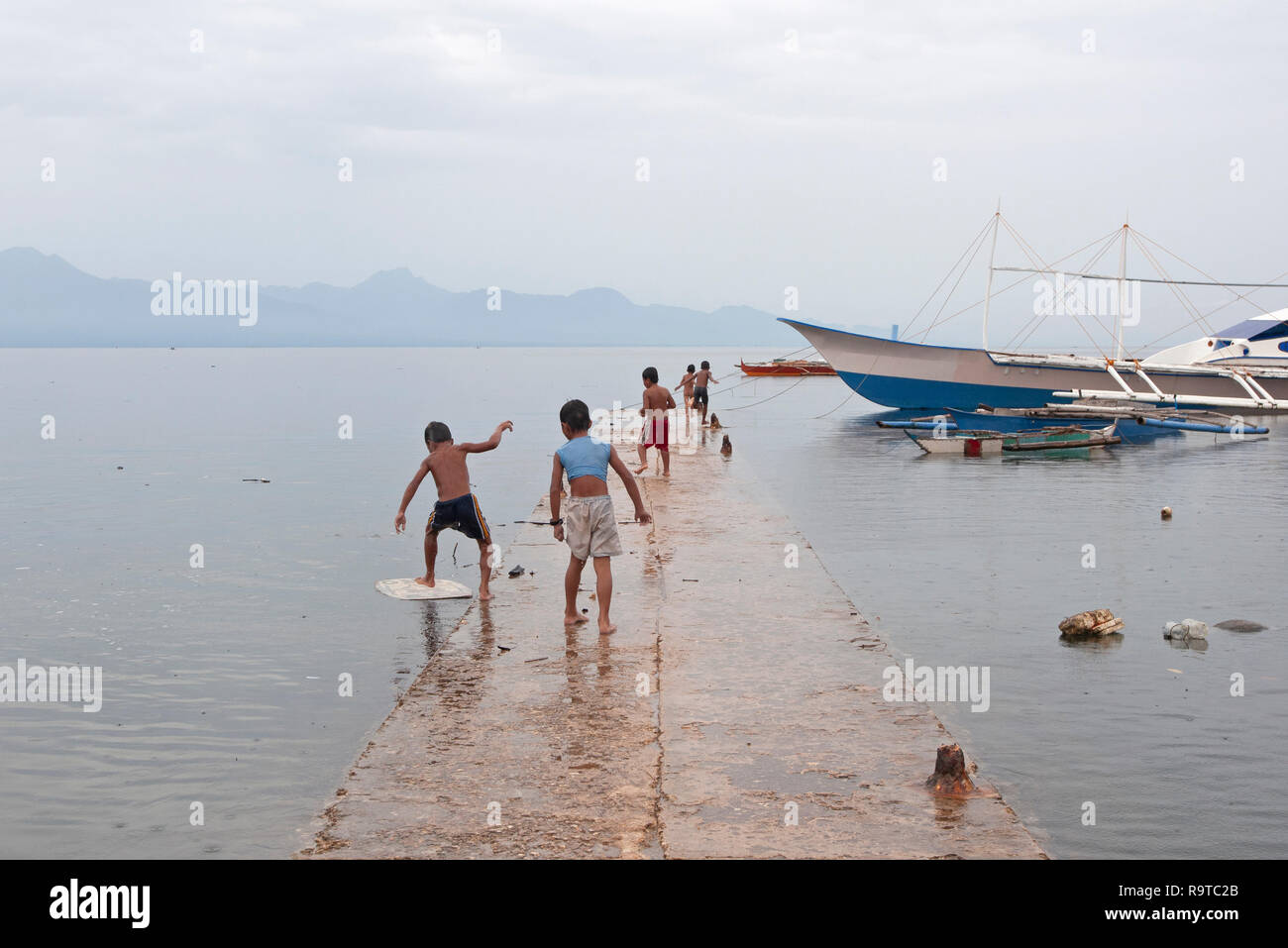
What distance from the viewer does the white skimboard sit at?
1147cm

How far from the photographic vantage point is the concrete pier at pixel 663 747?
15.8 ft

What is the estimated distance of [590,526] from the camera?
815 centimetres

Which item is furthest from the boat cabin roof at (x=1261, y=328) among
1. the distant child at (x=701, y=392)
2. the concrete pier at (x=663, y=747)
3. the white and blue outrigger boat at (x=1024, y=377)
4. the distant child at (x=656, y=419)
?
the concrete pier at (x=663, y=747)

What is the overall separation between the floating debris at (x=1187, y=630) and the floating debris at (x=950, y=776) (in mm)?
5663


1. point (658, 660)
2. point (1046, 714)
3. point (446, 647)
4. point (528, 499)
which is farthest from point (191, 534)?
point (1046, 714)

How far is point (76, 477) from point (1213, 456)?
27.5 metres

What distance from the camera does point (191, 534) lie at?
1697 cm

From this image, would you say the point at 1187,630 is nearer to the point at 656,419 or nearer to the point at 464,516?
the point at 464,516

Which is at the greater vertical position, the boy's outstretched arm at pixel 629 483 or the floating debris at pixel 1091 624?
the boy's outstretched arm at pixel 629 483

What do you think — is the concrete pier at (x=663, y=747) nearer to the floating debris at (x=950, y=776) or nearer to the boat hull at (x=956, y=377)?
the floating debris at (x=950, y=776)

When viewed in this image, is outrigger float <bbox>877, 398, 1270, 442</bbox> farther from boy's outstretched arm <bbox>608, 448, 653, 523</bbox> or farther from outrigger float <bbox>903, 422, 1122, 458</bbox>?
boy's outstretched arm <bbox>608, 448, 653, 523</bbox>

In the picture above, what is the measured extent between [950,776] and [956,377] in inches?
1377

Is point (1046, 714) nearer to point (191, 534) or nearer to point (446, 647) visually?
point (446, 647)
